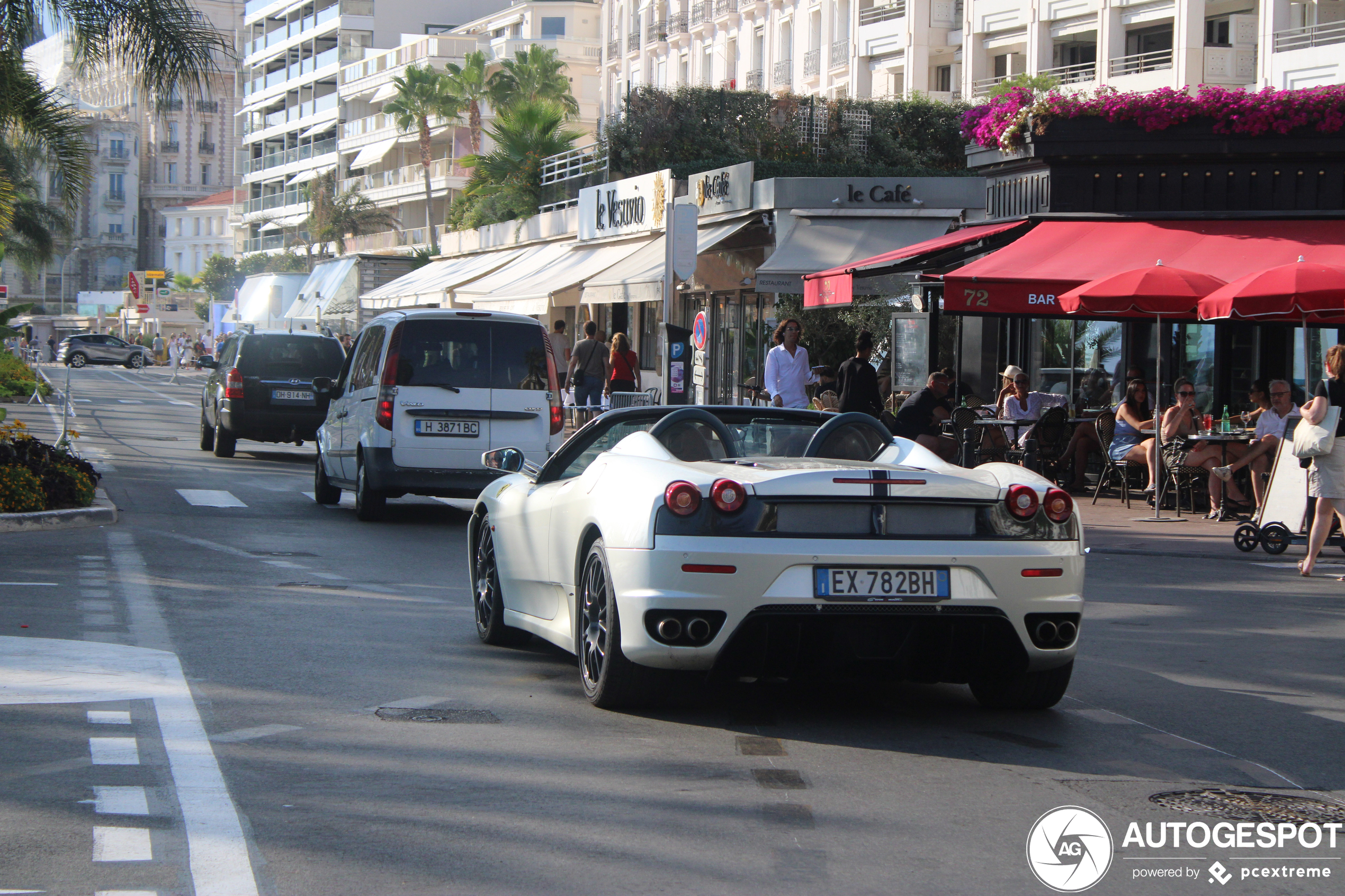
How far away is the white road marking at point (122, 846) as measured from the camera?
171 inches

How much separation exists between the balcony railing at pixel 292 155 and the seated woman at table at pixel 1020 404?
271ft

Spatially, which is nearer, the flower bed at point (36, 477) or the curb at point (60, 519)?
the curb at point (60, 519)

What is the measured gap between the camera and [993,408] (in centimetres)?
2108

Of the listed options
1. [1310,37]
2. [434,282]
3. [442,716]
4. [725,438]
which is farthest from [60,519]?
[1310,37]

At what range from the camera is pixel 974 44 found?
50.9 meters

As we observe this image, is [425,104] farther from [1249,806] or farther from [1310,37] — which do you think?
[1249,806]

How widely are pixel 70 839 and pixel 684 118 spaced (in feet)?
126

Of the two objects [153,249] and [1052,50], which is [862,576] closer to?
[1052,50]

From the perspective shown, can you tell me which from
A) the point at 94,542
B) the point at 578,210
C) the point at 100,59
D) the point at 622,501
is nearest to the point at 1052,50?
the point at 578,210

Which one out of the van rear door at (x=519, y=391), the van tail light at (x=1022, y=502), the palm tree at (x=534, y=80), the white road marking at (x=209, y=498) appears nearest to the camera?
the van tail light at (x=1022, y=502)

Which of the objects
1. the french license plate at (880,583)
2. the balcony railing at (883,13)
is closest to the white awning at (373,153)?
the balcony railing at (883,13)

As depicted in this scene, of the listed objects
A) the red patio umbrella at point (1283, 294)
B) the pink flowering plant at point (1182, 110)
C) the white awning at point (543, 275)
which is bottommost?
the red patio umbrella at point (1283, 294)

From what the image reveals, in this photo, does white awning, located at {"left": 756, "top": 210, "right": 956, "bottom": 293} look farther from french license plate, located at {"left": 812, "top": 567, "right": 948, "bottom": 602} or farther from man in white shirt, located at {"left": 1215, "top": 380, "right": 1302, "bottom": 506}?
french license plate, located at {"left": 812, "top": 567, "right": 948, "bottom": 602}

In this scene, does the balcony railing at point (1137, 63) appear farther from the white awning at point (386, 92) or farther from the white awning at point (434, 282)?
A: the white awning at point (386, 92)
